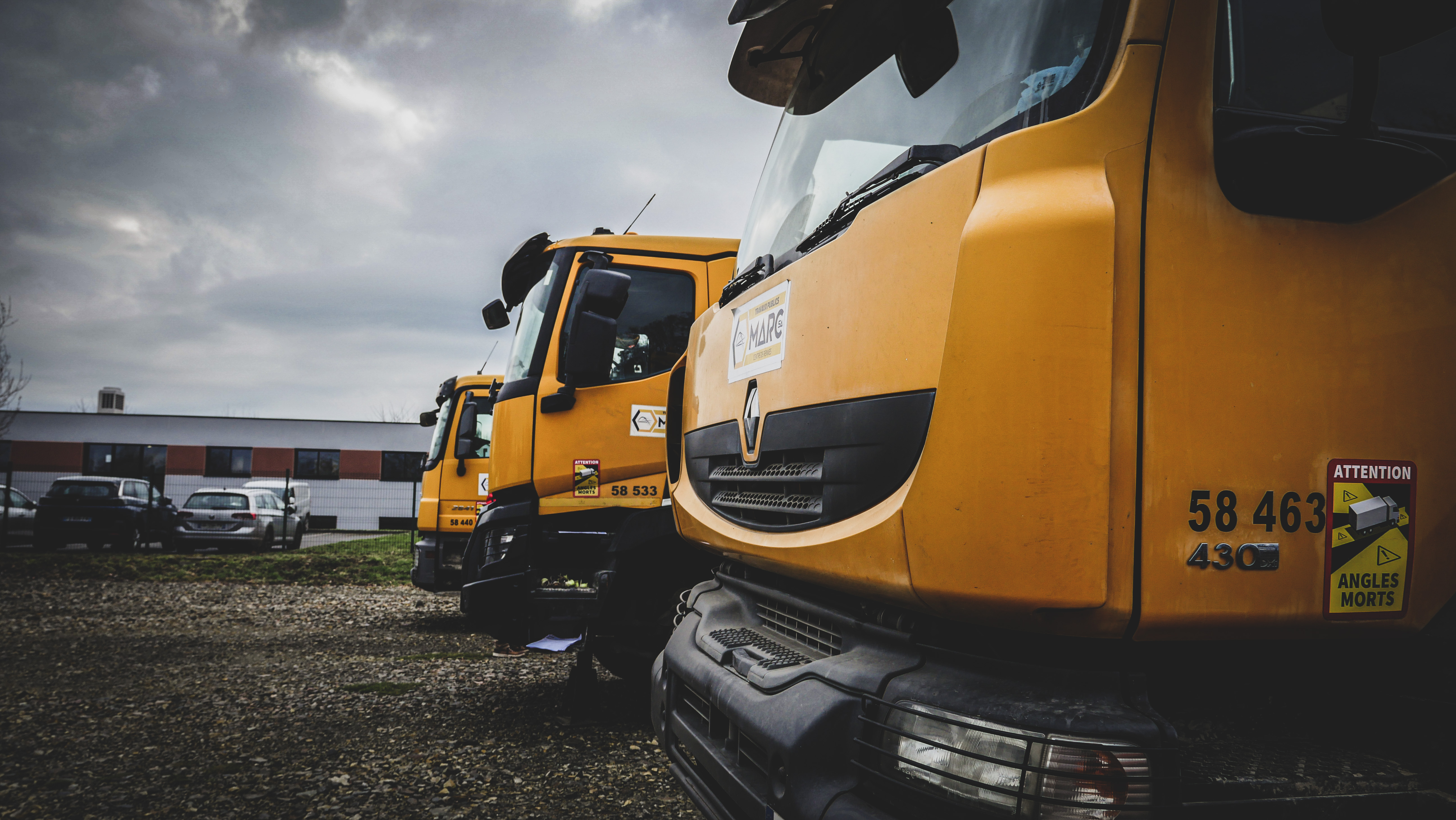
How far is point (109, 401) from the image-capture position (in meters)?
35.2

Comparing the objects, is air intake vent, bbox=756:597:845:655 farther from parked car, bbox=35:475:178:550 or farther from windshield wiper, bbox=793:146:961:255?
parked car, bbox=35:475:178:550

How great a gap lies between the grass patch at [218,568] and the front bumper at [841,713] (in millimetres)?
12837

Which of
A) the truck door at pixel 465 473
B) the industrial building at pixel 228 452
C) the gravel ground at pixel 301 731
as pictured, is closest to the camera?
the gravel ground at pixel 301 731

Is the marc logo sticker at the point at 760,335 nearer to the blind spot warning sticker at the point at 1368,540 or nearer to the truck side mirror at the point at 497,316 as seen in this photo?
the blind spot warning sticker at the point at 1368,540

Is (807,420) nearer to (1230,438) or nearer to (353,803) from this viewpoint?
(1230,438)

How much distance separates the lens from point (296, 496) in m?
23.2

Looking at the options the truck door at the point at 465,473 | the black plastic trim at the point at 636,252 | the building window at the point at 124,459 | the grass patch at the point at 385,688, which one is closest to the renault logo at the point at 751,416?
the black plastic trim at the point at 636,252

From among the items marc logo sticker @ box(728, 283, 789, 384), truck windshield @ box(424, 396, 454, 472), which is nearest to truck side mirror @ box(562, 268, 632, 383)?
marc logo sticker @ box(728, 283, 789, 384)

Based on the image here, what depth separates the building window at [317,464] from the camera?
31.5 metres

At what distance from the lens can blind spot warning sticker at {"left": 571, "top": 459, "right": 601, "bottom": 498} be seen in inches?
190

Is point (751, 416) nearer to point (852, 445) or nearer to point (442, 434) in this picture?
point (852, 445)

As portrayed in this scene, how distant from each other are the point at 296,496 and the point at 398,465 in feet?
29.8

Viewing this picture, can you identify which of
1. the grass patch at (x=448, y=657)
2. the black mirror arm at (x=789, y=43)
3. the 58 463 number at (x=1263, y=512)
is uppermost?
the black mirror arm at (x=789, y=43)

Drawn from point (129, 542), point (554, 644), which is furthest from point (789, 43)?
point (129, 542)
